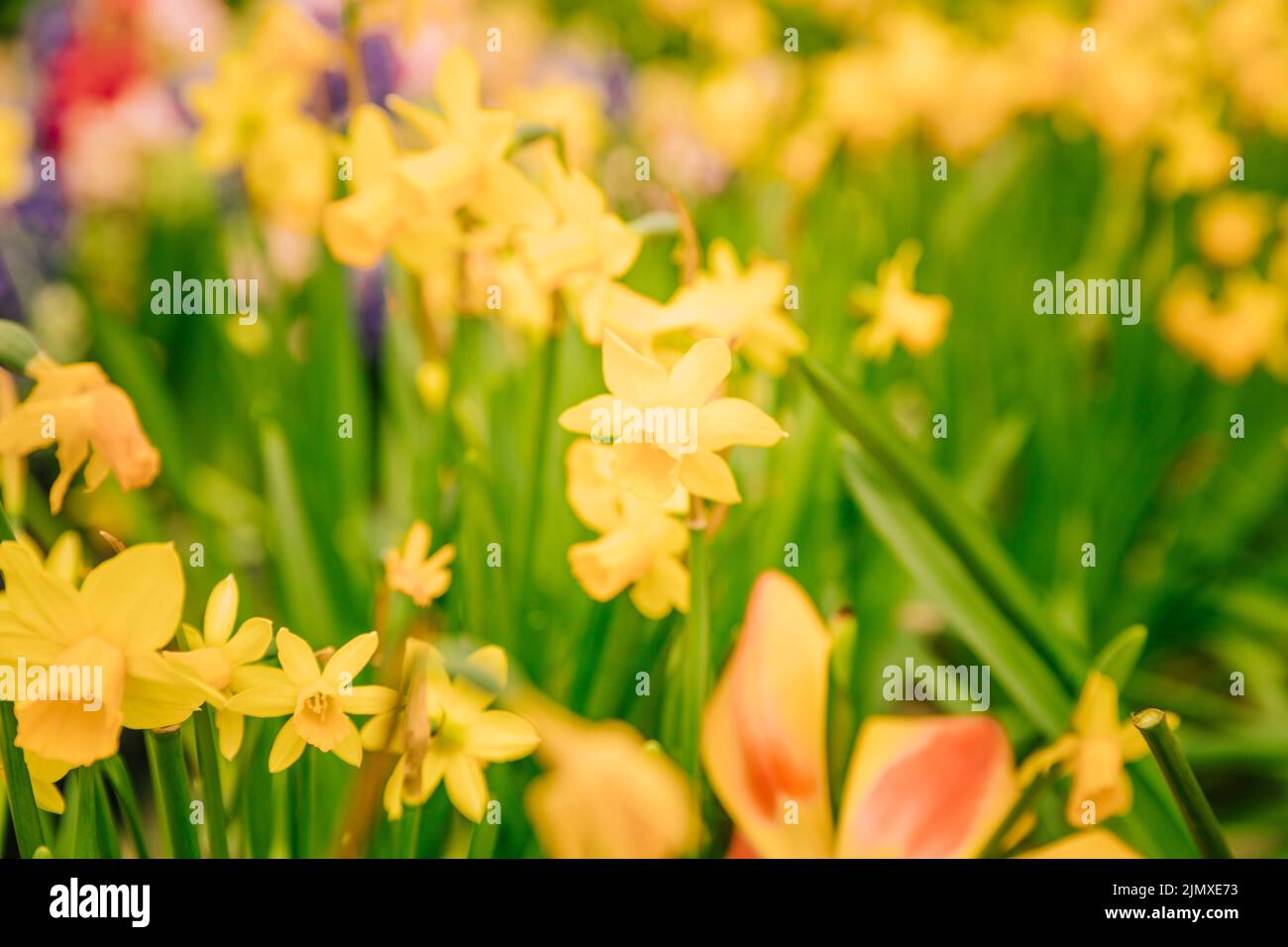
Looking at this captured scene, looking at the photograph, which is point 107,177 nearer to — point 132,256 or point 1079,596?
point 132,256

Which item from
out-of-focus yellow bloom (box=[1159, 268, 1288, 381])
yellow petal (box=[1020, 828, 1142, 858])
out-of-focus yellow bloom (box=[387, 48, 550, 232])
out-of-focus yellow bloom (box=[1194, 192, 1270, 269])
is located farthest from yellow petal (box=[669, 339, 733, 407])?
out-of-focus yellow bloom (box=[1194, 192, 1270, 269])

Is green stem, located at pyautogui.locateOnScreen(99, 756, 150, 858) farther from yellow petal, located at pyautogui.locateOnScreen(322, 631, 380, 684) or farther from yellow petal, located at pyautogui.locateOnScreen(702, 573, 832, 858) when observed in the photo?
yellow petal, located at pyautogui.locateOnScreen(702, 573, 832, 858)

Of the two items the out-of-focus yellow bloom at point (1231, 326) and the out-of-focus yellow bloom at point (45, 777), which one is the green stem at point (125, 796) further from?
the out-of-focus yellow bloom at point (1231, 326)

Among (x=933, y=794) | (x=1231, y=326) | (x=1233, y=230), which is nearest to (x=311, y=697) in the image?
(x=933, y=794)

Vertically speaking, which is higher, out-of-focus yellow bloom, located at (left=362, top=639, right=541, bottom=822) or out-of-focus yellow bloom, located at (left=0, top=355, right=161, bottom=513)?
out-of-focus yellow bloom, located at (left=0, top=355, right=161, bottom=513)

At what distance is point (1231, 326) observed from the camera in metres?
0.74

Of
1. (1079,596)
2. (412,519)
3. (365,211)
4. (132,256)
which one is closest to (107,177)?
(132,256)

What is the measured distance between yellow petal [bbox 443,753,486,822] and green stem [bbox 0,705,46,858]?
14cm

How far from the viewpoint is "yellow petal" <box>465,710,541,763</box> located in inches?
13.4

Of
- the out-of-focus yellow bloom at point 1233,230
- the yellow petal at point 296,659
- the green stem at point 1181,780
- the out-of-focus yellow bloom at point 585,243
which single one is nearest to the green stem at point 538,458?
the out-of-focus yellow bloom at point 585,243

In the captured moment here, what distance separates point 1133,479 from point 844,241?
291 mm

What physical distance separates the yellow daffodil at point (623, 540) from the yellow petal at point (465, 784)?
0.25 ft

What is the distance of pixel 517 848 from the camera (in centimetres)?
43
